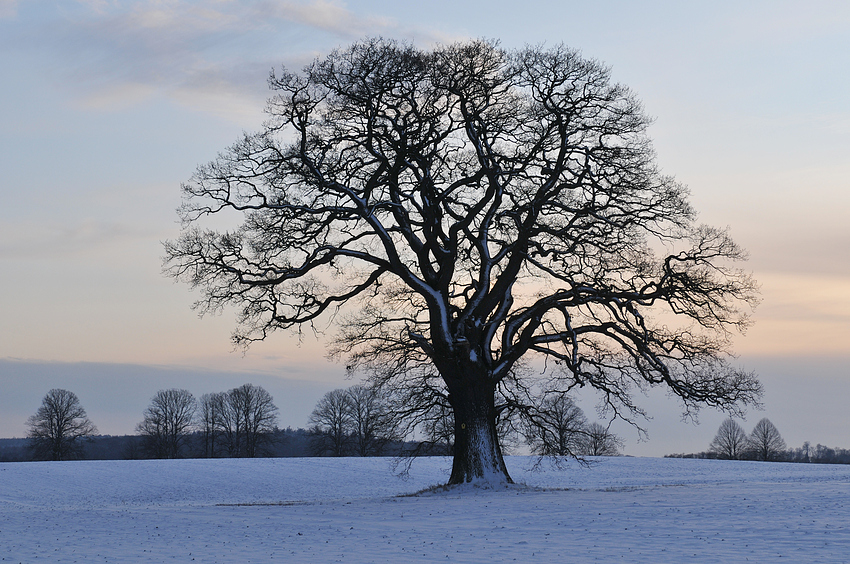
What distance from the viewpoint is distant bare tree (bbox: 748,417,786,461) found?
3371 inches

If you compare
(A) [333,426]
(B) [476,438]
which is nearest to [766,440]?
(A) [333,426]

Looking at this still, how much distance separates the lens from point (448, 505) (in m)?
18.6

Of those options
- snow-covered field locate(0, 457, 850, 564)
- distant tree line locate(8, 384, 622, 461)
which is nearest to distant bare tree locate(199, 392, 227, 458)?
distant tree line locate(8, 384, 622, 461)

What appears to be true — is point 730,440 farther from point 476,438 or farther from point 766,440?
point 476,438

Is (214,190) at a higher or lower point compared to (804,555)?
higher

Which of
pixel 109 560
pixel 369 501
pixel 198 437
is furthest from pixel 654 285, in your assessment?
pixel 198 437

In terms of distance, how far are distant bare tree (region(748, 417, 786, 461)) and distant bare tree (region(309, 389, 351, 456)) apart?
46.4m

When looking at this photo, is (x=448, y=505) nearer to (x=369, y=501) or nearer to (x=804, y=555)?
(x=369, y=501)

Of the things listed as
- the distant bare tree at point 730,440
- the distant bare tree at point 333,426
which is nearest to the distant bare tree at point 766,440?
the distant bare tree at point 730,440

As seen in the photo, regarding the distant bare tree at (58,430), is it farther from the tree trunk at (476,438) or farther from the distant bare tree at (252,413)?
the tree trunk at (476,438)

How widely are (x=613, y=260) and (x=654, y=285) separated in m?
1.41

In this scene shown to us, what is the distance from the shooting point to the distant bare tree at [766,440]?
85.6 metres

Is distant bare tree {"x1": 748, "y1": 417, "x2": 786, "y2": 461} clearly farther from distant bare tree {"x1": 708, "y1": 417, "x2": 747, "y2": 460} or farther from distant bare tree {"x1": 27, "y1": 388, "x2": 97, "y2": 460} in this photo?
distant bare tree {"x1": 27, "y1": 388, "x2": 97, "y2": 460}

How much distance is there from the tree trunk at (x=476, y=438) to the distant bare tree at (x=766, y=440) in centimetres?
7277
